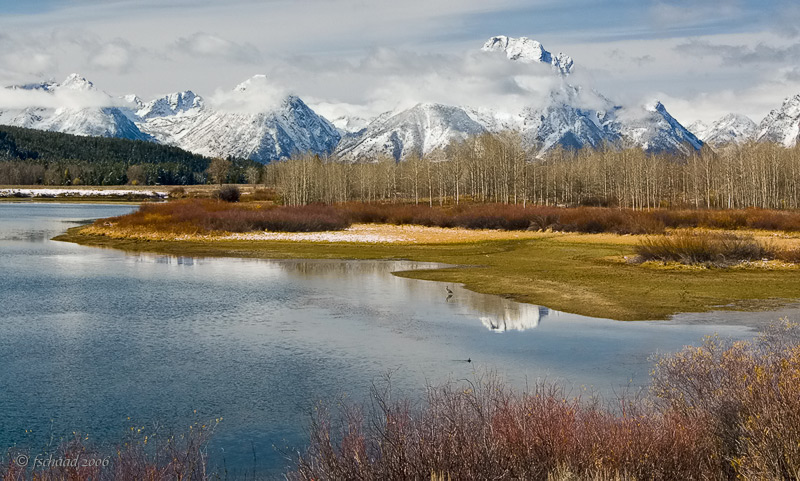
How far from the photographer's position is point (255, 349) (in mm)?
20641

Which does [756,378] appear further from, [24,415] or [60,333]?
[60,333]

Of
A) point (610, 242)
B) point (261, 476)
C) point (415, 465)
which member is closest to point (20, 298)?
point (261, 476)

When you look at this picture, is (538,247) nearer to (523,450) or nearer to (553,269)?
(553,269)

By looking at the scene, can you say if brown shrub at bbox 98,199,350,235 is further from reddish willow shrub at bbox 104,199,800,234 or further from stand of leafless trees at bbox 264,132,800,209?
stand of leafless trees at bbox 264,132,800,209

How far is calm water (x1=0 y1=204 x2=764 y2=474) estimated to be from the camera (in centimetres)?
1450

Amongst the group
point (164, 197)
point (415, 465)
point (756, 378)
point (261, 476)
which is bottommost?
point (261, 476)

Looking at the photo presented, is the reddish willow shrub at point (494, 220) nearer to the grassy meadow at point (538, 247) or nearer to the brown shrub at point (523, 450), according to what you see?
the grassy meadow at point (538, 247)

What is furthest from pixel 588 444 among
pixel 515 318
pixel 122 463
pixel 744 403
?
pixel 515 318

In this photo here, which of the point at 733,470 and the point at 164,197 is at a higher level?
the point at 164,197

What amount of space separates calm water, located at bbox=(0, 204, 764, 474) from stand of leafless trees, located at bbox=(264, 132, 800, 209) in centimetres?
8753

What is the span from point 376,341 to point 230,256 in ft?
110

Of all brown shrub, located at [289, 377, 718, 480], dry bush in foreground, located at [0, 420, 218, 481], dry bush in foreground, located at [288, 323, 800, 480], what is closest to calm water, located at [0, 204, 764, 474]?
dry bush in foreground, located at [0, 420, 218, 481]

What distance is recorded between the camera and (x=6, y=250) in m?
53.2

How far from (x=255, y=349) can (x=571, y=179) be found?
13337 cm
